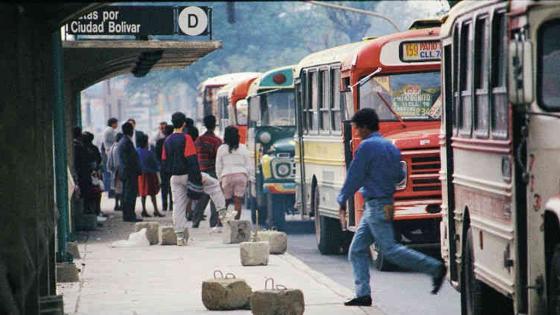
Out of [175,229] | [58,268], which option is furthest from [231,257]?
[58,268]

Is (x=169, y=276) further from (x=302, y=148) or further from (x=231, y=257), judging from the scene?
(x=302, y=148)

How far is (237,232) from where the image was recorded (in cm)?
2353

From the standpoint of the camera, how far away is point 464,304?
13211mm

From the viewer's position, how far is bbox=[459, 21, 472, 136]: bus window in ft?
40.7

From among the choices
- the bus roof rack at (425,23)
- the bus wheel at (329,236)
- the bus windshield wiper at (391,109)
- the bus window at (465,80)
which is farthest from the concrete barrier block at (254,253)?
the bus window at (465,80)

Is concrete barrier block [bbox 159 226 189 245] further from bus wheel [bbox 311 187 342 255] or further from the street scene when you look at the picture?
bus wheel [bbox 311 187 342 255]

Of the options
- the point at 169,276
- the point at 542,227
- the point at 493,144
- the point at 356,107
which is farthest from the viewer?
the point at 356,107

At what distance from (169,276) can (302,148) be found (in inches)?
236

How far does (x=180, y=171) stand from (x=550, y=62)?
44.2ft

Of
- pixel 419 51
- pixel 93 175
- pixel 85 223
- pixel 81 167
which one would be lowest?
pixel 85 223

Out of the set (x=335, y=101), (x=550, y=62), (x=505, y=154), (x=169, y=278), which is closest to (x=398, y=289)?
(x=169, y=278)

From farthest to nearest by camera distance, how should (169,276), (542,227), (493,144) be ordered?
(169,276)
(493,144)
(542,227)

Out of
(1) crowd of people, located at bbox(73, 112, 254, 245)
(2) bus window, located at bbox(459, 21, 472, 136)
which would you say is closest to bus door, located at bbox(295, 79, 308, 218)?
(1) crowd of people, located at bbox(73, 112, 254, 245)

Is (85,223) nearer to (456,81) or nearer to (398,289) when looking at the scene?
(398,289)
